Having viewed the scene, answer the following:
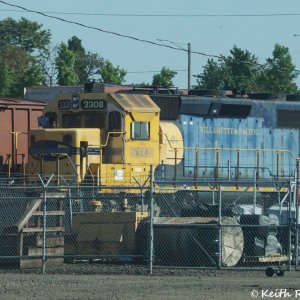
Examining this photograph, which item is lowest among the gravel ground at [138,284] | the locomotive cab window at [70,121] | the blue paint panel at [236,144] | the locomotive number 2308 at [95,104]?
the gravel ground at [138,284]

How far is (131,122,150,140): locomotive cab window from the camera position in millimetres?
27516

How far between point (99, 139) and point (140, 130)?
1.19 m

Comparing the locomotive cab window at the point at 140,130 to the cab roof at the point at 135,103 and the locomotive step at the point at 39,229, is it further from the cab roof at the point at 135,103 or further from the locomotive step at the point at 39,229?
the locomotive step at the point at 39,229

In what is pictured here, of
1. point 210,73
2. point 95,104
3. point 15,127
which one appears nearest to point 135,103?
point 95,104

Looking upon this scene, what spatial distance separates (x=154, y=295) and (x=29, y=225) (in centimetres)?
652

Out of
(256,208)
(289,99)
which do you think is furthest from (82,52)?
(256,208)

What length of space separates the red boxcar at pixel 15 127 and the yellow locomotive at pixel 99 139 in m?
2.26

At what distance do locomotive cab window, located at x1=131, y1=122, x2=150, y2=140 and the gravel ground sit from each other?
714 cm

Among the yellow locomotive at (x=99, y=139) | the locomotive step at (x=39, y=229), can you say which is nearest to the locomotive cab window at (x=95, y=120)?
the yellow locomotive at (x=99, y=139)

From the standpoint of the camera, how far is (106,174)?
2692 cm

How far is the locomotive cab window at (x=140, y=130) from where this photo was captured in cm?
2752

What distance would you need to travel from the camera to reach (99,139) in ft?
89.5

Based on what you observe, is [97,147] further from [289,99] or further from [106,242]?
[289,99]

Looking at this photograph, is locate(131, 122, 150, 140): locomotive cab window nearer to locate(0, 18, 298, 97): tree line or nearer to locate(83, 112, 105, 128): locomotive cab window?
locate(83, 112, 105, 128): locomotive cab window
